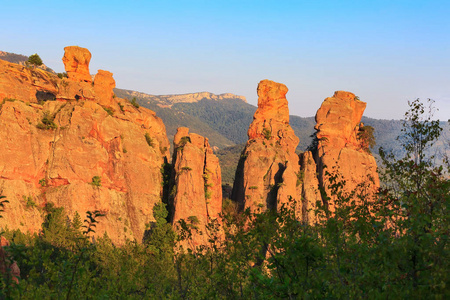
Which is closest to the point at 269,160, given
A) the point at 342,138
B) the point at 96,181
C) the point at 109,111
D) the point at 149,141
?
the point at 342,138

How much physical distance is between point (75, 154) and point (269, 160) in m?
32.5

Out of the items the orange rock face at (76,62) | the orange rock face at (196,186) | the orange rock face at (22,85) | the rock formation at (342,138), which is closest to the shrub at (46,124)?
the orange rock face at (22,85)

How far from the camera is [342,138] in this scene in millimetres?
73375

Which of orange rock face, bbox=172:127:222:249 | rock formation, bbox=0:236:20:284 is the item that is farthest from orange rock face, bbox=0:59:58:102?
rock formation, bbox=0:236:20:284

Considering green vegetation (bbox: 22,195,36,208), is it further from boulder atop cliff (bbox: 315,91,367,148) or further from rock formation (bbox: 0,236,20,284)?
boulder atop cliff (bbox: 315,91,367,148)

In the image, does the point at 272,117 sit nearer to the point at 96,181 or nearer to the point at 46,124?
the point at 96,181

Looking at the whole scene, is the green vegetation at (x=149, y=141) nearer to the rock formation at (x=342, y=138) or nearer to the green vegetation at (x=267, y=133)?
the green vegetation at (x=267, y=133)

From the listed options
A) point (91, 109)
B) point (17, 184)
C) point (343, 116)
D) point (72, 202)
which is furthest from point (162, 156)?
point (343, 116)

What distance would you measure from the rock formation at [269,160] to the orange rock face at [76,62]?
3212 centimetres

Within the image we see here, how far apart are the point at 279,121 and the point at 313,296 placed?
Answer: 216 feet

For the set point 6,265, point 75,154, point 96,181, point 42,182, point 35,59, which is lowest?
point 42,182

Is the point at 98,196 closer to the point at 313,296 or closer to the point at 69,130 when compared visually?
the point at 69,130

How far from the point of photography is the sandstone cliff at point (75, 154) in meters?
53.6

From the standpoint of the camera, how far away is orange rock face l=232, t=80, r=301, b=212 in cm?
6719
